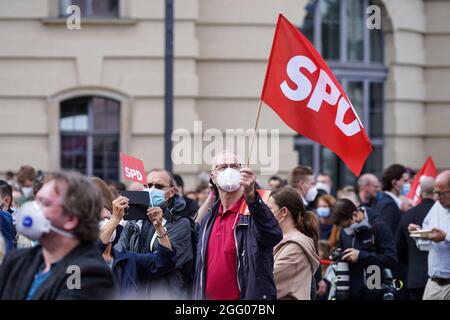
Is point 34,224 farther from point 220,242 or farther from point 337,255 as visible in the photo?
point 337,255

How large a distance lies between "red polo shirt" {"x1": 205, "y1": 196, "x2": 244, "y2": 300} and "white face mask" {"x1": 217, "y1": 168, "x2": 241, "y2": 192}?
26cm

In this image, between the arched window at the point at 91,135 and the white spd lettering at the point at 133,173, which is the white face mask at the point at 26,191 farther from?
the white spd lettering at the point at 133,173

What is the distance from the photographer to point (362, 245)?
9.27 m

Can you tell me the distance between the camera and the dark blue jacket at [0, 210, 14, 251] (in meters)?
6.96

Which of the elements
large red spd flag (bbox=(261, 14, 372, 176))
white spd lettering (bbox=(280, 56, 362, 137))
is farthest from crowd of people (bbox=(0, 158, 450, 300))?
white spd lettering (bbox=(280, 56, 362, 137))

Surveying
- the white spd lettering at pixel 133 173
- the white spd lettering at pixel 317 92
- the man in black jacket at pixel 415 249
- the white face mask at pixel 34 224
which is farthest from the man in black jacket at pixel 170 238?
the man in black jacket at pixel 415 249

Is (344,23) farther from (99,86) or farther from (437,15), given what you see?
(99,86)

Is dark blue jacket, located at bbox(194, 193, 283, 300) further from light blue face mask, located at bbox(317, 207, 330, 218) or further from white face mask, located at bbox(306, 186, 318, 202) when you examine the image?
white face mask, located at bbox(306, 186, 318, 202)

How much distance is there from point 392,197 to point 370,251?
2308mm

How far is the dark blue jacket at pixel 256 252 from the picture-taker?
5.93m

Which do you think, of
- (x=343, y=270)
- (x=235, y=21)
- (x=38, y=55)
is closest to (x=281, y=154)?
(x=235, y=21)

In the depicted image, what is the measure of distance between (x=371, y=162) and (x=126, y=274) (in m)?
12.8

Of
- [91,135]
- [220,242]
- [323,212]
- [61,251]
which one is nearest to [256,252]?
[220,242]

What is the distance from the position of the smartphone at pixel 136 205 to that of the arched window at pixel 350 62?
11736mm
